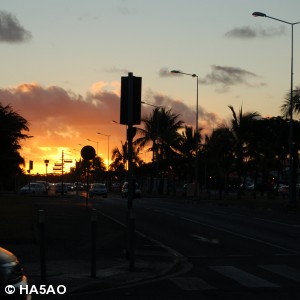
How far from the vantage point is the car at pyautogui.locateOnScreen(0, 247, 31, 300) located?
248 inches

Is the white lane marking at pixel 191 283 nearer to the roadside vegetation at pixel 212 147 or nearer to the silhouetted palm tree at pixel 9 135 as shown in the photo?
the roadside vegetation at pixel 212 147

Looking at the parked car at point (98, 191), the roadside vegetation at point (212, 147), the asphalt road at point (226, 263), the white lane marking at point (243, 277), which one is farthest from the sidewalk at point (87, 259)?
the parked car at point (98, 191)

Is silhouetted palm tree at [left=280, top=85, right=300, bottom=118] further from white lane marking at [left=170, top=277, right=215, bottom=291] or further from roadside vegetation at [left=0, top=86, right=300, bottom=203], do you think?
white lane marking at [left=170, top=277, right=215, bottom=291]

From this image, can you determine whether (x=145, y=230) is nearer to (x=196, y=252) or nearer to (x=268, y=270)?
(x=196, y=252)

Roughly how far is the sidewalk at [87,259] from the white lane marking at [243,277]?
1061mm

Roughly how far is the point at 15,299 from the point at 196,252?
954 centimetres

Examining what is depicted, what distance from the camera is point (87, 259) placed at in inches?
532

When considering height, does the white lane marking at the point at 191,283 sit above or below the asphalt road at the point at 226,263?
below

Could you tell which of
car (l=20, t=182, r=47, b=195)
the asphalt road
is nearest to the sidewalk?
the asphalt road

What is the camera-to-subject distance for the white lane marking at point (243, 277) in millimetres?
10570

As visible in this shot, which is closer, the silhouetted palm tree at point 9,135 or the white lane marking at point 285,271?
the white lane marking at point 285,271

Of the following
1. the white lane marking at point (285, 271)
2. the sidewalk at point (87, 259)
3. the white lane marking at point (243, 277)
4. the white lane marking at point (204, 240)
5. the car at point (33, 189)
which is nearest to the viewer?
the white lane marking at point (243, 277)

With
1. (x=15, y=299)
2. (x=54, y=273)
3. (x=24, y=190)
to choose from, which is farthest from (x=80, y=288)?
(x=24, y=190)

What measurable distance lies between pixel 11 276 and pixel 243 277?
5872mm
